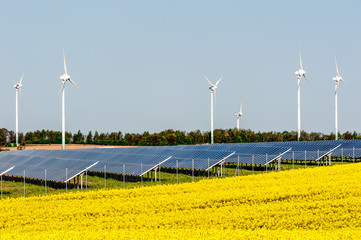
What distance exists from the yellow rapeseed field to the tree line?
88.3m

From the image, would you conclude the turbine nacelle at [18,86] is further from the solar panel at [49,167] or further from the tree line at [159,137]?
the solar panel at [49,167]

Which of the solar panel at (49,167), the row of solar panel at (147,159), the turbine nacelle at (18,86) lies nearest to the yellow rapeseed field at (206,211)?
the solar panel at (49,167)

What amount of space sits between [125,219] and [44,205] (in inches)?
397

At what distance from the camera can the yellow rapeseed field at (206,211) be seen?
88.7 feet

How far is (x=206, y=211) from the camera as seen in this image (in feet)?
119

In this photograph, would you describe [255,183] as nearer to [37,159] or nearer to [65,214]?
[65,214]

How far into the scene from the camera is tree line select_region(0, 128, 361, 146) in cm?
13812

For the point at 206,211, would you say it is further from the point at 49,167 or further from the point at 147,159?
the point at 49,167

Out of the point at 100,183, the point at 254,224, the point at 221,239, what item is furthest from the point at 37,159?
the point at 221,239

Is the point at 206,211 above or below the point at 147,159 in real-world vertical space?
below

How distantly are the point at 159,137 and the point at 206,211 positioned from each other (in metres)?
111

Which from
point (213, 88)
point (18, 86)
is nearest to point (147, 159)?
point (213, 88)

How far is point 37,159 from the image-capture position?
70.6 m

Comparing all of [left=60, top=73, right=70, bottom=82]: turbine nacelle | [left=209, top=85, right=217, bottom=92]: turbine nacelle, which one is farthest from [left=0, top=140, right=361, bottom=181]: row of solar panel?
[left=209, top=85, right=217, bottom=92]: turbine nacelle
